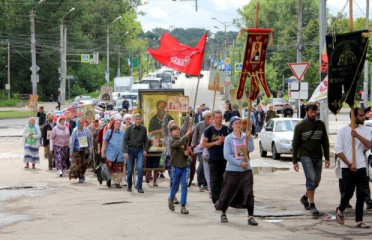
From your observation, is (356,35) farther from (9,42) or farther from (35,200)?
(9,42)

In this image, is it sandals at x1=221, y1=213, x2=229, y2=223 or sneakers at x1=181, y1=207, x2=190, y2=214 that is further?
sneakers at x1=181, y1=207, x2=190, y2=214

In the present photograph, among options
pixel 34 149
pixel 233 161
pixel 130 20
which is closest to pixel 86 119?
pixel 34 149

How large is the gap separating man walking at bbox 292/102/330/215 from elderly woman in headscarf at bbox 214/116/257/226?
1.20m

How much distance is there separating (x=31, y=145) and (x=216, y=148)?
11.7 meters

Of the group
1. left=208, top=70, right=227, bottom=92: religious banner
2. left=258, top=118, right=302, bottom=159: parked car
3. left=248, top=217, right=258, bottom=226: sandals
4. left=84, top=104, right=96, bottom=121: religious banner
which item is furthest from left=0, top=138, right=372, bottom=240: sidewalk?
left=258, top=118, right=302, bottom=159: parked car

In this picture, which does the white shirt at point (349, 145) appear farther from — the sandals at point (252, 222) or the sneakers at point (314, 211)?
the sandals at point (252, 222)

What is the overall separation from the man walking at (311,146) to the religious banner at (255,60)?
974 millimetres

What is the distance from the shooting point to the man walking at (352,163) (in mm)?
12094

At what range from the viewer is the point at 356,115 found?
1248 centimetres

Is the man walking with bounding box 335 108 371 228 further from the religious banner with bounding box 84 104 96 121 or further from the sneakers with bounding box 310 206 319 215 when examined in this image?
the religious banner with bounding box 84 104 96 121

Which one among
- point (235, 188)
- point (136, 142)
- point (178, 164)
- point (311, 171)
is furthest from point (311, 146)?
point (136, 142)

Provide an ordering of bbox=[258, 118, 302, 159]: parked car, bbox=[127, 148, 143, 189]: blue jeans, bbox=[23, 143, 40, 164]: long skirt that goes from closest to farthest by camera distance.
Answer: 1. bbox=[127, 148, 143, 189]: blue jeans
2. bbox=[23, 143, 40, 164]: long skirt
3. bbox=[258, 118, 302, 159]: parked car

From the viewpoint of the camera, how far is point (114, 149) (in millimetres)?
19109

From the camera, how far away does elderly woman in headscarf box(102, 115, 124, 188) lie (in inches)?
750
